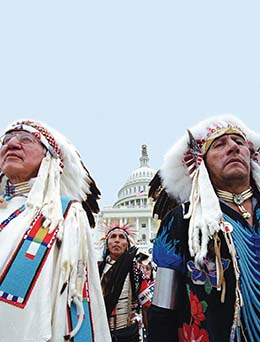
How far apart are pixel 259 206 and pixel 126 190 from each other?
67137 millimetres

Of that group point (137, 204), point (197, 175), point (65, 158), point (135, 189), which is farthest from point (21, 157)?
point (135, 189)

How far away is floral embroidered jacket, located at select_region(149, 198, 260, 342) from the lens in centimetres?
176

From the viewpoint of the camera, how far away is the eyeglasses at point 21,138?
237cm

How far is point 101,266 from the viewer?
13.7ft

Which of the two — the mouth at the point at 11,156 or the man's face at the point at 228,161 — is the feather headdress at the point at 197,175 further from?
the mouth at the point at 11,156

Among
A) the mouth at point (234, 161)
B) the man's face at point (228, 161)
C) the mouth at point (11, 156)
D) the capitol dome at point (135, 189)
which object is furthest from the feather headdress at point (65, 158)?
the capitol dome at point (135, 189)

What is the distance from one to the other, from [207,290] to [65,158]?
1230mm

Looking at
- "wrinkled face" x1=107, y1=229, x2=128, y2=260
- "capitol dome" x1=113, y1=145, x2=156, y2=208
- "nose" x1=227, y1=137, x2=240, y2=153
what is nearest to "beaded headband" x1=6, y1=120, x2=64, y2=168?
"nose" x1=227, y1=137, x2=240, y2=153

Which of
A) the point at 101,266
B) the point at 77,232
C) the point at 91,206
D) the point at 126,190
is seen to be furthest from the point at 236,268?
the point at 126,190

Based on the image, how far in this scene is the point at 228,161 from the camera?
7.08 feet

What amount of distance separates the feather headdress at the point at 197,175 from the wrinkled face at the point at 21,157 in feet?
2.65

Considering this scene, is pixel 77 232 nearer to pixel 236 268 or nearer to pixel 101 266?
pixel 236 268

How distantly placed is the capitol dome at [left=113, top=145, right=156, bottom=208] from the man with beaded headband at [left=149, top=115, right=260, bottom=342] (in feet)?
196

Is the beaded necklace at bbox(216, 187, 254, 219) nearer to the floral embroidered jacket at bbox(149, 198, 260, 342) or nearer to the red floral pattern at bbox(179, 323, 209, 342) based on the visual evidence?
the floral embroidered jacket at bbox(149, 198, 260, 342)
